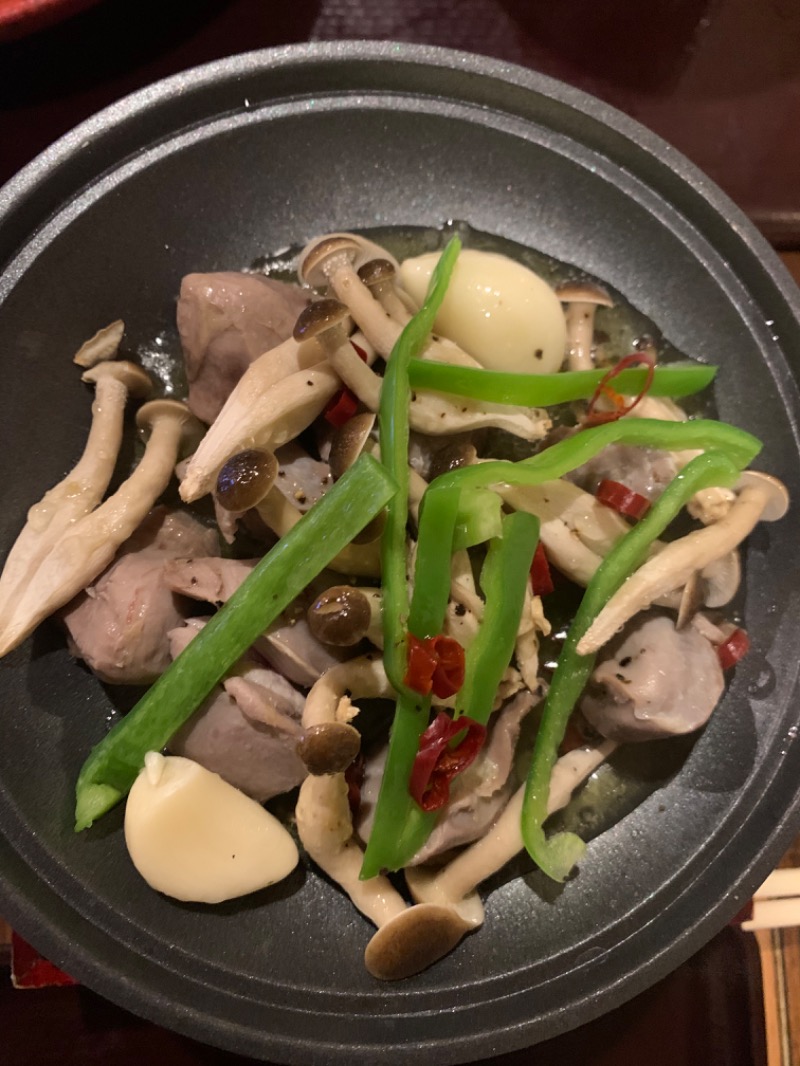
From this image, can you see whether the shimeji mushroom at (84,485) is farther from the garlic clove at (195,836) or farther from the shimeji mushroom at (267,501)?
the garlic clove at (195,836)

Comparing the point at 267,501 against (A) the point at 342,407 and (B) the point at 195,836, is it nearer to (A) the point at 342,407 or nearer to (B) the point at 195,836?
(A) the point at 342,407

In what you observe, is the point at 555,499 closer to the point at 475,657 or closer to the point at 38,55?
the point at 475,657


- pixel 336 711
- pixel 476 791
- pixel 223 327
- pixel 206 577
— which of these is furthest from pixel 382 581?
pixel 223 327

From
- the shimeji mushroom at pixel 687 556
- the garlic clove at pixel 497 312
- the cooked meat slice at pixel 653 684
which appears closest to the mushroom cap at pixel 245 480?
the garlic clove at pixel 497 312

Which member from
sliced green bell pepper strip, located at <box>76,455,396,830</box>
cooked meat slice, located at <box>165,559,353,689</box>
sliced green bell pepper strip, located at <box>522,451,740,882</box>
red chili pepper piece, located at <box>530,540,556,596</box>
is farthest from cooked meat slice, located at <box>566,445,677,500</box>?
cooked meat slice, located at <box>165,559,353,689</box>

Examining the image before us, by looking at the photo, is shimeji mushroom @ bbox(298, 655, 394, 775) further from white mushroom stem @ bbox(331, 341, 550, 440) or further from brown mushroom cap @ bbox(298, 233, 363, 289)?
brown mushroom cap @ bbox(298, 233, 363, 289)

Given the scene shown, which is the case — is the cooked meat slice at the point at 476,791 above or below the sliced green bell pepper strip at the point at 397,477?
below

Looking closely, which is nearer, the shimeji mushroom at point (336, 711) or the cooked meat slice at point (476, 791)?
the shimeji mushroom at point (336, 711)
